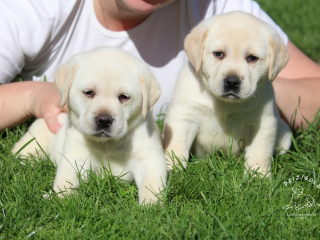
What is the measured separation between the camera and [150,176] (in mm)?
3246

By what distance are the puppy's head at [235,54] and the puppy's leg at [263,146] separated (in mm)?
370

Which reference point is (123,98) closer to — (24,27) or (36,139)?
(36,139)

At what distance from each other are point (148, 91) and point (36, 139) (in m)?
1.26

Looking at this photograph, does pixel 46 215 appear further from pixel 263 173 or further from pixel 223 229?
pixel 263 173

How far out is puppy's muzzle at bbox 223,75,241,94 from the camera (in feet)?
11.1

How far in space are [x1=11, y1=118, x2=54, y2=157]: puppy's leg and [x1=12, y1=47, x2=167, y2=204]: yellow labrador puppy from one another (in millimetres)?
297

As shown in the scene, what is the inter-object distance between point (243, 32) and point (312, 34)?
5594 millimetres

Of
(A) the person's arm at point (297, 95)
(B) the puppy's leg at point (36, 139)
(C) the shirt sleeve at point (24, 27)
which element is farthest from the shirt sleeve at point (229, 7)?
(B) the puppy's leg at point (36, 139)

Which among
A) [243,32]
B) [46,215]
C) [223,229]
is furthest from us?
[243,32]

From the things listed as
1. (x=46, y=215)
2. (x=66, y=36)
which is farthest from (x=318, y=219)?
(x=66, y=36)

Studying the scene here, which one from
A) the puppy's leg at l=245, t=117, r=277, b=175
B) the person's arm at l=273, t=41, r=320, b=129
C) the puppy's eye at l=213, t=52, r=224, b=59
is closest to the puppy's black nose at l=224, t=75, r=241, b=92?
the puppy's eye at l=213, t=52, r=224, b=59

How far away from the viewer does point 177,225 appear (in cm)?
266

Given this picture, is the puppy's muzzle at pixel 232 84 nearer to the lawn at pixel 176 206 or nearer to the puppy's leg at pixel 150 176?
the lawn at pixel 176 206

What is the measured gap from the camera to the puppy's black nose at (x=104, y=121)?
119 inches
